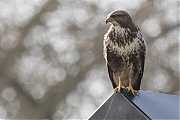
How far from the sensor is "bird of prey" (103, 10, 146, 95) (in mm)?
7195

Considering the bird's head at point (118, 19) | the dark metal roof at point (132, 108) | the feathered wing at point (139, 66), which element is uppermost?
the bird's head at point (118, 19)

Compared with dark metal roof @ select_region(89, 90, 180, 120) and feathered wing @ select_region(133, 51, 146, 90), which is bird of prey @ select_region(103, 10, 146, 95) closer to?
feathered wing @ select_region(133, 51, 146, 90)

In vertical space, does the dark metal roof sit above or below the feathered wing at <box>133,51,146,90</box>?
below

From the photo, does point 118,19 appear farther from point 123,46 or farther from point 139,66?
point 139,66

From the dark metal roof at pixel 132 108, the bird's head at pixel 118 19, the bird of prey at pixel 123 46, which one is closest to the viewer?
the dark metal roof at pixel 132 108

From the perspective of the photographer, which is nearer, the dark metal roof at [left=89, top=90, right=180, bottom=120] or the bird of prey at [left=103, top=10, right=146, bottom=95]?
the dark metal roof at [left=89, top=90, right=180, bottom=120]

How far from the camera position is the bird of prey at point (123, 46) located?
7195mm

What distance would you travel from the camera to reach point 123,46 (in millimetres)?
7188

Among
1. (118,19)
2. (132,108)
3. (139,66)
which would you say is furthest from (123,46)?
(132,108)

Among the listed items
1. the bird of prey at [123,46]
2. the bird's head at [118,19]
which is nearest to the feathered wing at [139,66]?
the bird of prey at [123,46]

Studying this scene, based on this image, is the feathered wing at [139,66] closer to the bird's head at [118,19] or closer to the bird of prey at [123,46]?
the bird of prey at [123,46]

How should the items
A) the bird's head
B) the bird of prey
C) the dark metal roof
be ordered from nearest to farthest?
1. the dark metal roof
2. the bird of prey
3. the bird's head

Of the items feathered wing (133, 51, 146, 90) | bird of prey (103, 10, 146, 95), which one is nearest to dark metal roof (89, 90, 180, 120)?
bird of prey (103, 10, 146, 95)

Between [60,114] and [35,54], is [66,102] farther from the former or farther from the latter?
[35,54]
